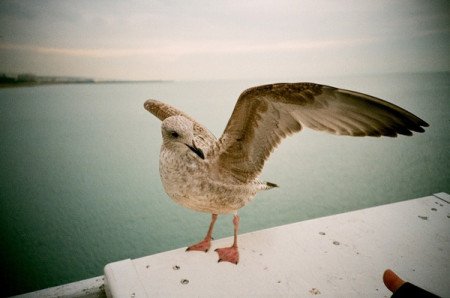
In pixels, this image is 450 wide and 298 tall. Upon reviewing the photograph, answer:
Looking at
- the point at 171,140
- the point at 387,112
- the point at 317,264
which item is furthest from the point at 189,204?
the point at 387,112

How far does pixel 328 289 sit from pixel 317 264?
0.43 feet

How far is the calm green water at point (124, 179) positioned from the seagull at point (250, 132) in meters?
1.40

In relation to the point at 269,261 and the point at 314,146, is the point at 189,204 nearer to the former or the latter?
the point at 269,261

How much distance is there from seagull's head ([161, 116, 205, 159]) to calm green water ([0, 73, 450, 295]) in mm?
1532

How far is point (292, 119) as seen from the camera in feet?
4.07

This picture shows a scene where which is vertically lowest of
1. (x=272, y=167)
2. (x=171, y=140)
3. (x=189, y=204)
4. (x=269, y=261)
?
(x=272, y=167)

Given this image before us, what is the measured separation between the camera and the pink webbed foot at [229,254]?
3.74 ft

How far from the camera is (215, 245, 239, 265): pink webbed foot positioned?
1.14 metres

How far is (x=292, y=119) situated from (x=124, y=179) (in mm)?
2179

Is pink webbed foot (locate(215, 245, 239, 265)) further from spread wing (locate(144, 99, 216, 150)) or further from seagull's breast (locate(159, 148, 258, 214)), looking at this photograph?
spread wing (locate(144, 99, 216, 150))

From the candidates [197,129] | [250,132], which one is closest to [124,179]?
[197,129]

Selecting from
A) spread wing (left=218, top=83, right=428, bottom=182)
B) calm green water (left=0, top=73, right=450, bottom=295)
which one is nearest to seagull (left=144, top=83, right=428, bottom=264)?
spread wing (left=218, top=83, right=428, bottom=182)

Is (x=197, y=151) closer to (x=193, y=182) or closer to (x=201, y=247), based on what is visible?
(x=193, y=182)

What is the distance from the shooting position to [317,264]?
1.13 m
